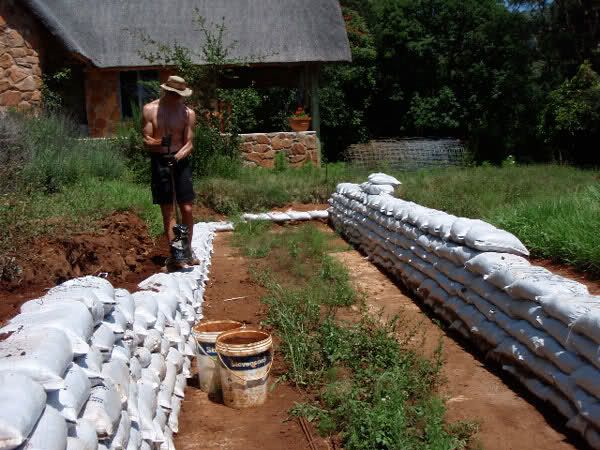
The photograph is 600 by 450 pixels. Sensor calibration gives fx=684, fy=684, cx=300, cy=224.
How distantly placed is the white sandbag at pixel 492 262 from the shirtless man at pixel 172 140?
2.65m

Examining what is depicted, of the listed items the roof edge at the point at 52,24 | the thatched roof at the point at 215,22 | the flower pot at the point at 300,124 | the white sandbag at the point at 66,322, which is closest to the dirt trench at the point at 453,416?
the white sandbag at the point at 66,322

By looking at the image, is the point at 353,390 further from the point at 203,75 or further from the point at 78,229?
the point at 203,75

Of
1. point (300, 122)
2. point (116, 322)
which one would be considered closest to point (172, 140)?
point (116, 322)

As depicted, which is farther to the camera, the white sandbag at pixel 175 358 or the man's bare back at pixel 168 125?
the man's bare back at pixel 168 125

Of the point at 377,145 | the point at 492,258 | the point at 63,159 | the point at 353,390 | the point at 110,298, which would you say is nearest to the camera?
the point at 110,298

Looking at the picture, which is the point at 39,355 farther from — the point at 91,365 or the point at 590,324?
the point at 590,324

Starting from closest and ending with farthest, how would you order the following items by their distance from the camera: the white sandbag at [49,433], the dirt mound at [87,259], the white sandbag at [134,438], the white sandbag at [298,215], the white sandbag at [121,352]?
the white sandbag at [49,433]
the white sandbag at [134,438]
the white sandbag at [121,352]
the dirt mound at [87,259]
the white sandbag at [298,215]

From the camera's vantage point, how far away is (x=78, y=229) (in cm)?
604

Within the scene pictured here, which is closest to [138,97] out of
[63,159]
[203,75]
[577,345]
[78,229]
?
[203,75]

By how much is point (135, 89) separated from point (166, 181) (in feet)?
38.4

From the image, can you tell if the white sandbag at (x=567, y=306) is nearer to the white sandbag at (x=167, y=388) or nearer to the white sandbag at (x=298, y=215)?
the white sandbag at (x=167, y=388)

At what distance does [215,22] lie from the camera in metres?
17.3

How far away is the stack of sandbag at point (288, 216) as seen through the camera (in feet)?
37.4

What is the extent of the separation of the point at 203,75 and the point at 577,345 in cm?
1217
